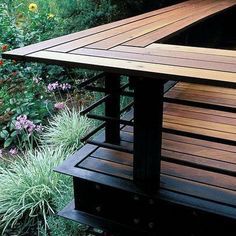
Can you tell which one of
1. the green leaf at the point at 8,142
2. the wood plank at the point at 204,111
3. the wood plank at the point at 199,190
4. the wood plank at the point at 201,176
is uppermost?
the wood plank at the point at 204,111

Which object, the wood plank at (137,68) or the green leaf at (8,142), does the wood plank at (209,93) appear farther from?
the green leaf at (8,142)

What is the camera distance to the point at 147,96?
61.4 inches

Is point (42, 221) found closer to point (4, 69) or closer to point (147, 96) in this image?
point (147, 96)

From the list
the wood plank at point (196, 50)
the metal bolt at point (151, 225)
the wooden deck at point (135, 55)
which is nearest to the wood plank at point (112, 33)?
the wooden deck at point (135, 55)

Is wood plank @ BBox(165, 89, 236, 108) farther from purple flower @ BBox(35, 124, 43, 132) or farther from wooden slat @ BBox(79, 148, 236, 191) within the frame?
purple flower @ BBox(35, 124, 43, 132)

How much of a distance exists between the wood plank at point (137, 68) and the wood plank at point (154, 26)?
0.74ft

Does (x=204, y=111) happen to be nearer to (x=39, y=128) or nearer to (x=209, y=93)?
(x=209, y=93)

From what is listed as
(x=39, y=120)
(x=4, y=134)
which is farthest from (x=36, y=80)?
(x=4, y=134)

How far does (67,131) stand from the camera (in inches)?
125

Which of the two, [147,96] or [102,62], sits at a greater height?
[102,62]

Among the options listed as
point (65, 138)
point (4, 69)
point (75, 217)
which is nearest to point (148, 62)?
point (75, 217)

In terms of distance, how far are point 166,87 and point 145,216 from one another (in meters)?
1.26

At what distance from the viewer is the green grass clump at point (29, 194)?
2.38 m

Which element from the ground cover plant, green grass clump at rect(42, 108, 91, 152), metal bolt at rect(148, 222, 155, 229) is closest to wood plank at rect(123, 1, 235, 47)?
metal bolt at rect(148, 222, 155, 229)
